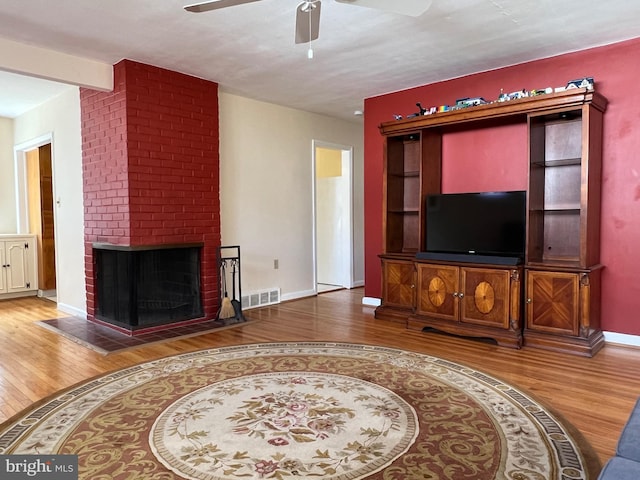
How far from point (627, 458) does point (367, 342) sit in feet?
8.71

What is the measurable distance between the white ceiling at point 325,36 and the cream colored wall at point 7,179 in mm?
1951

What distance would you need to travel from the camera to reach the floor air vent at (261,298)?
5.40 meters

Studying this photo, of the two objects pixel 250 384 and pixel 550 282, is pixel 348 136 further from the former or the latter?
pixel 250 384

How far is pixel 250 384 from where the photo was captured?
2.92 meters

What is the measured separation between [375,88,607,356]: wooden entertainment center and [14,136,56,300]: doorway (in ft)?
16.1

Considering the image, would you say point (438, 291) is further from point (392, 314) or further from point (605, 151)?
point (605, 151)

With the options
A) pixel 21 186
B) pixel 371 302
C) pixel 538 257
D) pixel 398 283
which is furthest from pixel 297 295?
pixel 21 186

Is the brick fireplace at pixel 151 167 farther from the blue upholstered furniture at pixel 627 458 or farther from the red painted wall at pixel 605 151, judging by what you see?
the blue upholstered furniture at pixel 627 458

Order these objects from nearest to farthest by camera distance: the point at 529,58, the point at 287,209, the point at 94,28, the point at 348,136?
the point at 94,28
the point at 529,58
the point at 287,209
the point at 348,136

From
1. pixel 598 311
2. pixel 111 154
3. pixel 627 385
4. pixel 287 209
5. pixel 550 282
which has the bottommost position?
pixel 627 385

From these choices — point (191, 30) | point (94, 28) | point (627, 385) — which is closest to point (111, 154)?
point (94, 28)

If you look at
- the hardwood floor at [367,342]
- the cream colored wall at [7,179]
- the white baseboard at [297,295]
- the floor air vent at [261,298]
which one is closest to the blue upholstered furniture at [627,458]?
the hardwood floor at [367,342]

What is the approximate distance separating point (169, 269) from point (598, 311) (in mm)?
4024

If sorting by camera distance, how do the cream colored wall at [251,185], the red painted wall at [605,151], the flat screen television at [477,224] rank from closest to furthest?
the red painted wall at [605,151] < the flat screen television at [477,224] < the cream colored wall at [251,185]
